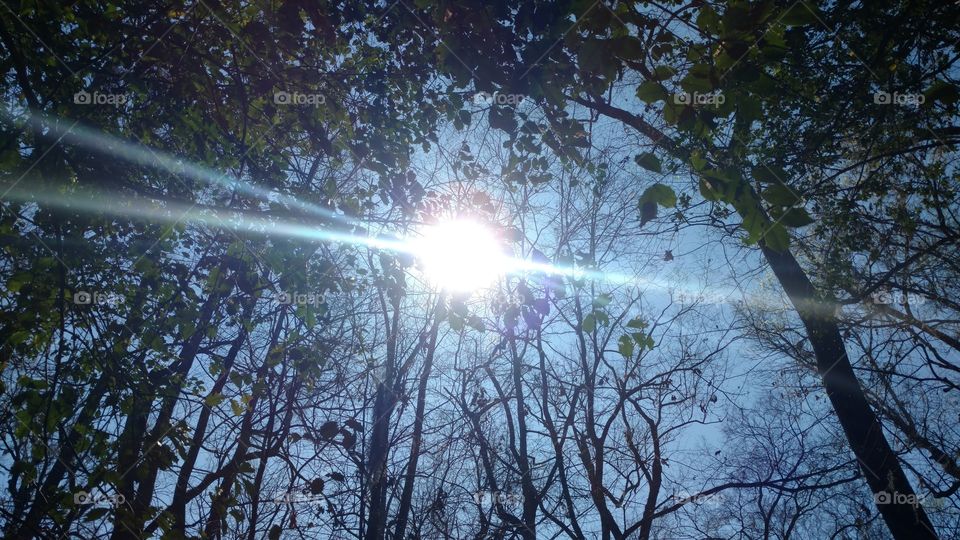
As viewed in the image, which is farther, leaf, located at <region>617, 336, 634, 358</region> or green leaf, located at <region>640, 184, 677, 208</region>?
leaf, located at <region>617, 336, 634, 358</region>

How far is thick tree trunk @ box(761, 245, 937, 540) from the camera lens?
16.9ft

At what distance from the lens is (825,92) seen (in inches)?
222

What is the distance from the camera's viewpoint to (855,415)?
5.70 m

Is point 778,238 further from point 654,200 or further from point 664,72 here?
point 664,72

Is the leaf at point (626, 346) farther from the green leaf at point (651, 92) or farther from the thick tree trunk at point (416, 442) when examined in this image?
the thick tree trunk at point (416, 442)

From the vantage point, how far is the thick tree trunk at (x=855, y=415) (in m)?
5.16

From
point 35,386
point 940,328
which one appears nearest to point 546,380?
point 940,328

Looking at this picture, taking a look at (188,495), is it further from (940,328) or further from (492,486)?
(940,328)

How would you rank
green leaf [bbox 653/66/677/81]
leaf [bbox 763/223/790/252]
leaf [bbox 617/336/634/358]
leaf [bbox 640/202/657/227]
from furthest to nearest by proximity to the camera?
leaf [bbox 617/336/634/358], green leaf [bbox 653/66/677/81], leaf [bbox 640/202/657/227], leaf [bbox 763/223/790/252]

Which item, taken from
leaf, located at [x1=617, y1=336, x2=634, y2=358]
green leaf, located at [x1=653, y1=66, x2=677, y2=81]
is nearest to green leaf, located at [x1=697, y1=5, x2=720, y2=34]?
green leaf, located at [x1=653, y1=66, x2=677, y2=81]

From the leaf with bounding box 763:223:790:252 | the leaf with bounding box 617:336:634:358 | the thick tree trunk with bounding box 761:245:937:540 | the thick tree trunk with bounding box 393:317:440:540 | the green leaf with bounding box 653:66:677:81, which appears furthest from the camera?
the thick tree trunk with bounding box 393:317:440:540

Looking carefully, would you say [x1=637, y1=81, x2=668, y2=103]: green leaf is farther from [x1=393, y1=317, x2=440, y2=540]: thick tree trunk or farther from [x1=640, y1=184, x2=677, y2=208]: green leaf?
[x1=393, y1=317, x2=440, y2=540]: thick tree trunk

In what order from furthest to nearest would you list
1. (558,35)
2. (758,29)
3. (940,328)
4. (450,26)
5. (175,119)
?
(940,328) → (175,119) → (450,26) → (558,35) → (758,29)

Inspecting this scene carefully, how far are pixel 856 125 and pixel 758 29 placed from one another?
5522 millimetres
